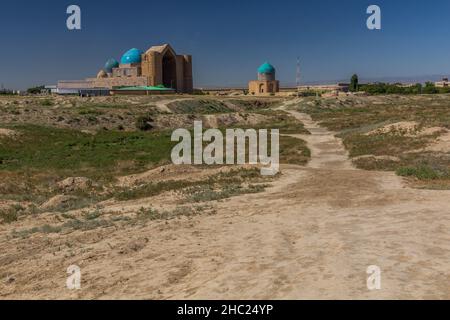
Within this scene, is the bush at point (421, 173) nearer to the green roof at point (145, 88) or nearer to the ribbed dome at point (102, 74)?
the green roof at point (145, 88)

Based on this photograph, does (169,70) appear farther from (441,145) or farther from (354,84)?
(441,145)

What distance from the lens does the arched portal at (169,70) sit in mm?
97125

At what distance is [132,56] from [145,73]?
6.00m

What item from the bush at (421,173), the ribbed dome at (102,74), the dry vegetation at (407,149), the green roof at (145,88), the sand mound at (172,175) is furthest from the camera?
the ribbed dome at (102,74)

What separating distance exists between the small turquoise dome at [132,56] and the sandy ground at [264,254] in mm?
84177

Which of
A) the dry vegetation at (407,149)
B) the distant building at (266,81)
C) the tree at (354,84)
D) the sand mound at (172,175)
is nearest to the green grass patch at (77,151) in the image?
the sand mound at (172,175)

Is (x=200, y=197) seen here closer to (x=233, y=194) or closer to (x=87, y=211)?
(x=233, y=194)

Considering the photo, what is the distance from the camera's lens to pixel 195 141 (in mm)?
36312

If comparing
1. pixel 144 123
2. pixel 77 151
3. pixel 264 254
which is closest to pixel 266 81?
pixel 144 123

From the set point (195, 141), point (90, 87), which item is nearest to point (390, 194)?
point (195, 141)

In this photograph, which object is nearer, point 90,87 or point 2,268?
point 2,268

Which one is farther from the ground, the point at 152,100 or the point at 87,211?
the point at 152,100

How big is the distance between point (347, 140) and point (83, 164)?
1813 centimetres

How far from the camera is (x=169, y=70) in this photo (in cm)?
9869
